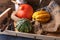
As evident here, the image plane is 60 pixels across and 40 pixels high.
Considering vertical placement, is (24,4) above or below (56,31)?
above

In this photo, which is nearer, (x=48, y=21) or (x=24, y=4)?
(x=48, y=21)

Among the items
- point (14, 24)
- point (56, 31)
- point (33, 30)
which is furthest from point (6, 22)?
point (56, 31)

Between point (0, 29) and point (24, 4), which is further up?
point (24, 4)

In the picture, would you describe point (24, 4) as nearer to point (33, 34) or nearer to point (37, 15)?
point (37, 15)

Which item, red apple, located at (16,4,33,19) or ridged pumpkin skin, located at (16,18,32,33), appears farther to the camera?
red apple, located at (16,4,33,19)

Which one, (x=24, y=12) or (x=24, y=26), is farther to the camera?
(x=24, y=12)

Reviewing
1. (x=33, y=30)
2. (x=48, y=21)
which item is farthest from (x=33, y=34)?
(x=48, y=21)

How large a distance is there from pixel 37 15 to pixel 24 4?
0.55ft

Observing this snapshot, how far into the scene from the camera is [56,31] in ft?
3.21

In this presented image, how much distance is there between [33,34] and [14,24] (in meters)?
0.18

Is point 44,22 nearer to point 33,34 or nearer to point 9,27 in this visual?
point 33,34

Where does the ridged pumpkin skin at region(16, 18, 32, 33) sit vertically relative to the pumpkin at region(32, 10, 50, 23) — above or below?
below

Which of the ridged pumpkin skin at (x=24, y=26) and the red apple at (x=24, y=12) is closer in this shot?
the ridged pumpkin skin at (x=24, y=26)

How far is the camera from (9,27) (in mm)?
1063
